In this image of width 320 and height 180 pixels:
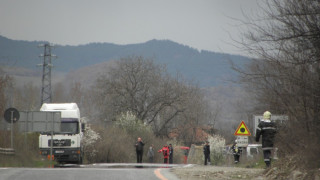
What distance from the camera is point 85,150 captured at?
47.4 meters

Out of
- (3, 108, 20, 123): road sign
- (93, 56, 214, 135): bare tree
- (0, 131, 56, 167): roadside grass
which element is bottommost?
(0, 131, 56, 167): roadside grass

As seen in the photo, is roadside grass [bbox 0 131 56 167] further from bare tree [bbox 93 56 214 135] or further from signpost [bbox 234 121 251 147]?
bare tree [bbox 93 56 214 135]

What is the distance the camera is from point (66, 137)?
3653 centimetres

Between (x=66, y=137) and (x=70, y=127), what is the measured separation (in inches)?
32.4

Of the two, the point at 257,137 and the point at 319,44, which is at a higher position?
the point at 319,44

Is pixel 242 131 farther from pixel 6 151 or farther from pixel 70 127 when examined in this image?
pixel 6 151

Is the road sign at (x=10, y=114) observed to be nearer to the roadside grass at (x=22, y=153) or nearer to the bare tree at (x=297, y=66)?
the roadside grass at (x=22, y=153)

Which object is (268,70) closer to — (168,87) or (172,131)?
(168,87)

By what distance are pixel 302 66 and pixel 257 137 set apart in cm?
360

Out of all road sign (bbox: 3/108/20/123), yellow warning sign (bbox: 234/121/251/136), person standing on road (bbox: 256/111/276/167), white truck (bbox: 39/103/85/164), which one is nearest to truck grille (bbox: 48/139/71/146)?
white truck (bbox: 39/103/85/164)

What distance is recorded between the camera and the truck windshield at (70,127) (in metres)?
35.7

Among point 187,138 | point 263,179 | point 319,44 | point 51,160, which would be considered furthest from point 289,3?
point 187,138

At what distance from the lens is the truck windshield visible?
3572cm

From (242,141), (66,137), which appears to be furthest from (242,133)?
(66,137)
